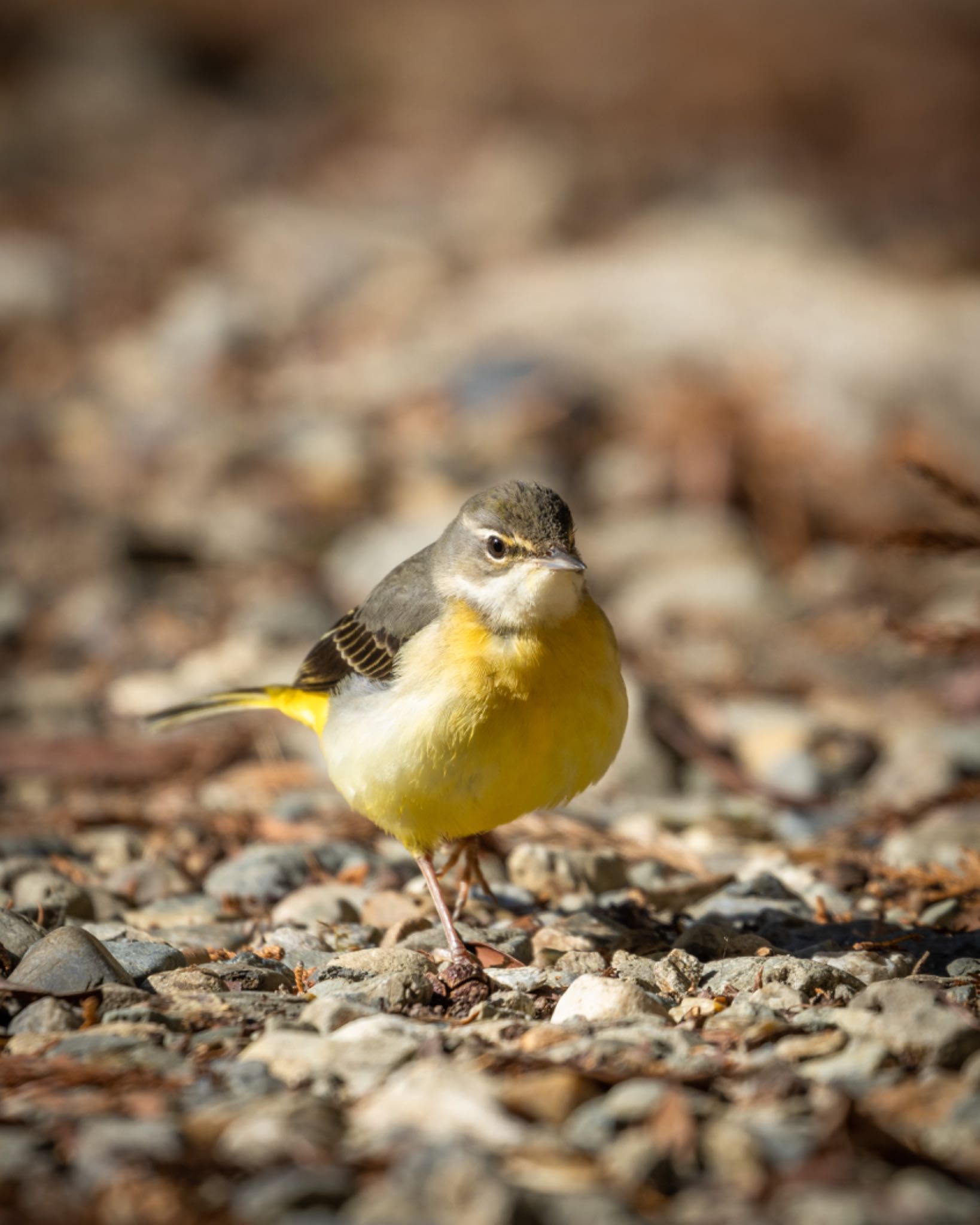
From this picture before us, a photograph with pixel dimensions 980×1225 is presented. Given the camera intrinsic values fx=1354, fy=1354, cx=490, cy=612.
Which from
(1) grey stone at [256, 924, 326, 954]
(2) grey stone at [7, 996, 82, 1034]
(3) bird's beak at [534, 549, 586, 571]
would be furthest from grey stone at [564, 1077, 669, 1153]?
(3) bird's beak at [534, 549, 586, 571]

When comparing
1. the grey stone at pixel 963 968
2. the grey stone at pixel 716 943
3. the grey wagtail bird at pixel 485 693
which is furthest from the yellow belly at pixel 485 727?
the grey stone at pixel 963 968

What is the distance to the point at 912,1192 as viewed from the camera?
2.86 meters

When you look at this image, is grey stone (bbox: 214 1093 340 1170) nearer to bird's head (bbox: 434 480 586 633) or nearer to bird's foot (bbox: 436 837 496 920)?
bird's head (bbox: 434 480 586 633)

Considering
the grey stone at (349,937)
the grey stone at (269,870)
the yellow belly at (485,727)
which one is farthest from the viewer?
the grey stone at (269,870)

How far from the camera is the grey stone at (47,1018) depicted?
13.3 ft

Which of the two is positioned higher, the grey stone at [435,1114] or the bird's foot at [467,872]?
the grey stone at [435,1114]

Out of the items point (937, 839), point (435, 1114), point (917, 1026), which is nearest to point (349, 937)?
point (435, 1114)

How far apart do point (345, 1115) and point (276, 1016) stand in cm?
83

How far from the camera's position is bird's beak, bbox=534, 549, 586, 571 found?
5.16 meters

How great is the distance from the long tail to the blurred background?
143 centimetres

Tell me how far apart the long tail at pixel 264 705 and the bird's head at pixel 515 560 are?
105cm

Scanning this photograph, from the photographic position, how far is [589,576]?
10172 millimetres

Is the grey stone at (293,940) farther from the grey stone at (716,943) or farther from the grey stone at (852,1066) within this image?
the grey stone at (852,1066)

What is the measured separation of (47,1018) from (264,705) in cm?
275
